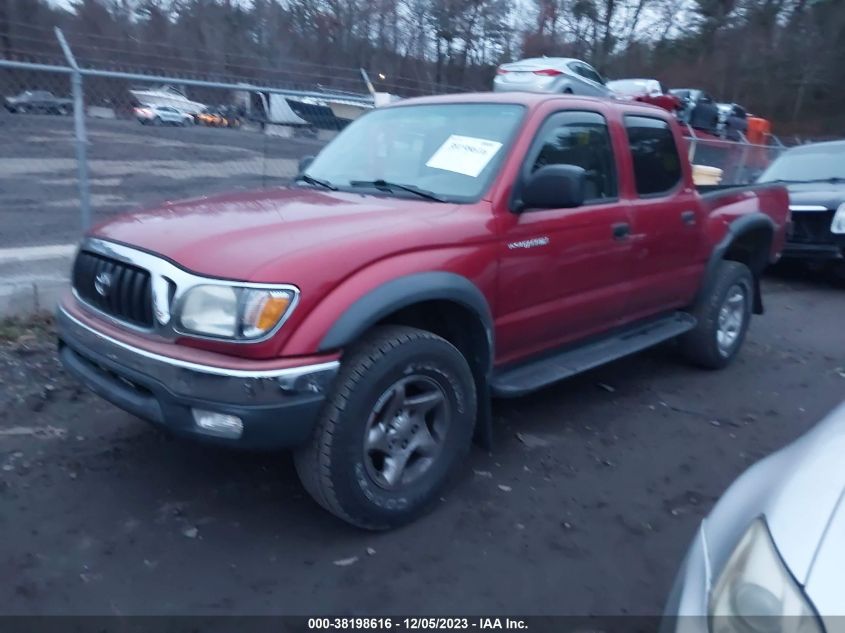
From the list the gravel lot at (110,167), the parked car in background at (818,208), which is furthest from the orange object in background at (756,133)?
the gravel lot at (110,167)

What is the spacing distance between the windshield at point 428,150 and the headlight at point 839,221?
617 cm

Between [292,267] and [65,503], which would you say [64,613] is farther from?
[292,267]

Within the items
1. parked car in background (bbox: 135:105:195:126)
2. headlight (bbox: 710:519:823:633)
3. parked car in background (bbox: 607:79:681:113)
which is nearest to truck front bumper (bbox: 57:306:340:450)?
headlight (bbox: 710:519:823:633)

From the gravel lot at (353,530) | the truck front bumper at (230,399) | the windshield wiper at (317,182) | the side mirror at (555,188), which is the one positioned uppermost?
the side mirror at (555,188)

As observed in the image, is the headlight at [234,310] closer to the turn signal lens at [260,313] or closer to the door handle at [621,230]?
the turn signal lens at [260,313]

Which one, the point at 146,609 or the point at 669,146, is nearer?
the point at 146,609

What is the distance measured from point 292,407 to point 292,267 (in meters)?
0.53

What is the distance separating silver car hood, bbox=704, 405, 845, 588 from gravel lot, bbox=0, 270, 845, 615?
37.4 inches

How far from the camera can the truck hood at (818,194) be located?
892 cm

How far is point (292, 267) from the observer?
2992 millimetres

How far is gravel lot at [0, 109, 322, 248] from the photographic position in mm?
6137

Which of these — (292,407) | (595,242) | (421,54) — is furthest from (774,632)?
(421,54)

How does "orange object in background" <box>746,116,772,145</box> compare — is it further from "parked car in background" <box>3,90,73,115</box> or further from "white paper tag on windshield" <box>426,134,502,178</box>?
"white paper tag on windshield" <box>426,134,502,178</box>

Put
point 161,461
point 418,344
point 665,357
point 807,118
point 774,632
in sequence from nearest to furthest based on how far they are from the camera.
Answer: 1. point 774,632
2. point 418,344
3. point 161,461
4. point 665,357
5. point 807,118
